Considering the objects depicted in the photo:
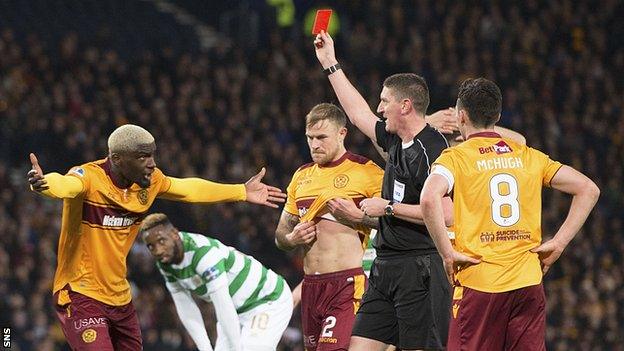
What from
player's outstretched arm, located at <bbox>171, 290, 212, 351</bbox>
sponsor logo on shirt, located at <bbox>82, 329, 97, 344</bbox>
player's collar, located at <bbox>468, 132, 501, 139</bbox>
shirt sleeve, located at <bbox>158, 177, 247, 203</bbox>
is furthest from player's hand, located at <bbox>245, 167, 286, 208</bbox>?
player's collar, located at <bbox>468, 132, 501, 139</bbox>

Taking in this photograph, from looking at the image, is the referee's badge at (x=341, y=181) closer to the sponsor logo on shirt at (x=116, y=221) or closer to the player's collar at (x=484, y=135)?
the sponsor logo on shirt at (x=116, y=221)

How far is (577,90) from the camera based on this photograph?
69.8 feet

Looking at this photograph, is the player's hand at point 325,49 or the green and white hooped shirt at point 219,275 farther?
the green and white hooped shirt at point 219,275

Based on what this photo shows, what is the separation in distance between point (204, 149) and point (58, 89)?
257 cm

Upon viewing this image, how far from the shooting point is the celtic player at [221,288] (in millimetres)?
9312

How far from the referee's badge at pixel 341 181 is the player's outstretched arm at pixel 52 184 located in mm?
1876

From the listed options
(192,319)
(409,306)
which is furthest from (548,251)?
(192,319)

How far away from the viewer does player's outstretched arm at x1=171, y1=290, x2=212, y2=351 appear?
934 centimetres

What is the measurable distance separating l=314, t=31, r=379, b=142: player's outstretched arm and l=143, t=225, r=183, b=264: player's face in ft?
6.33

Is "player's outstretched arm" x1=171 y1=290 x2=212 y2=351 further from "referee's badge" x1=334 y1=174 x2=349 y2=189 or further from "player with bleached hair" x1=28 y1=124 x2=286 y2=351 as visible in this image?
"referee's badge" x1=334 y1=174 x2=349 y2=189

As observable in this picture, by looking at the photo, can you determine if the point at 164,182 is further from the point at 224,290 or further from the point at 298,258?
the point at 298,258

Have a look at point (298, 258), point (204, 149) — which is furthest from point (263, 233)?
point (204, 149)

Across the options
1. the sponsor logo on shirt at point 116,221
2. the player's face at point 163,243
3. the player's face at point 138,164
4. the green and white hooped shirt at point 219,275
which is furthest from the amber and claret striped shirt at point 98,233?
the green and white hooped shirt at point 219,275

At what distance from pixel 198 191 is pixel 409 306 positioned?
195cm
